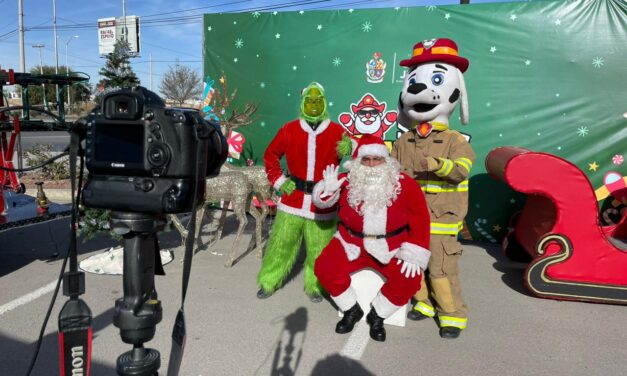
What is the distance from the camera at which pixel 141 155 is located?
1.04 metres

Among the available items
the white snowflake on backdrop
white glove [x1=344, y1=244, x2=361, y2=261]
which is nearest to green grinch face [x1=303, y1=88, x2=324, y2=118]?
white glove [x1=344, y1=244, x2=361, y2=261]

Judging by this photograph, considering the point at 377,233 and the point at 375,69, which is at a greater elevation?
the point at 375,69

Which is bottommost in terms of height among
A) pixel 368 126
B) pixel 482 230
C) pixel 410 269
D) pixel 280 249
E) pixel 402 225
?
pixel 482 230

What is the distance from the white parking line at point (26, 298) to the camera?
3163 mm

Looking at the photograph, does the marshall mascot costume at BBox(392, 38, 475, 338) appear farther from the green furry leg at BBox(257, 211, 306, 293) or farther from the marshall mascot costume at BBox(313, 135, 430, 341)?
the green furry leg at BBox(257, 211, 306, 293)

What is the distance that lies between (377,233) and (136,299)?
1.96m

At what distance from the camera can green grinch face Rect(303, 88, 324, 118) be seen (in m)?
3.27

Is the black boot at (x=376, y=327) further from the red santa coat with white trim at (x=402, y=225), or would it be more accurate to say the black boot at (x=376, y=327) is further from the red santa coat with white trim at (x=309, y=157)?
the red santa coat with white trim at (x=309, y=157)

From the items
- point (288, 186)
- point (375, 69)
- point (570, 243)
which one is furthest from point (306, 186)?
point (375, 69)

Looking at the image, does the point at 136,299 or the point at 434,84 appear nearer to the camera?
the point at 136,299

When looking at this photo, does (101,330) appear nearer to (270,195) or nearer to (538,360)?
(270,195)

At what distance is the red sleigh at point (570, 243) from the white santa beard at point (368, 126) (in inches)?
88.5

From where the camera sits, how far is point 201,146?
1.10 meters

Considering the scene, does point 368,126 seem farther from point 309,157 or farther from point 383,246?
point 383,246
